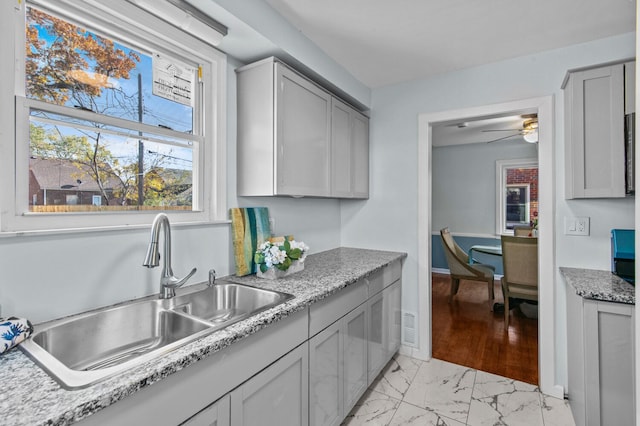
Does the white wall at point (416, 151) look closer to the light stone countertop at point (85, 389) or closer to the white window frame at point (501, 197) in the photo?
the light stone countertop at point (85, 389)

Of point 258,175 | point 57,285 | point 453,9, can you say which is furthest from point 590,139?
point 57,285

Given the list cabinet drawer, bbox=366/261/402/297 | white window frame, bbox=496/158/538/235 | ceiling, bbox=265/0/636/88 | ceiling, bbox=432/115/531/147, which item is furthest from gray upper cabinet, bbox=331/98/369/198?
white window frame, bbox=496/158/538/235

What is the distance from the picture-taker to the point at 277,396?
4.25 ft

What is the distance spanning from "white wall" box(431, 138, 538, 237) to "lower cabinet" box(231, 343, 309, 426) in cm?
481

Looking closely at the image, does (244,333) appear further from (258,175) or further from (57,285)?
(258,175)

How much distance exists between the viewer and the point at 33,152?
120 cm

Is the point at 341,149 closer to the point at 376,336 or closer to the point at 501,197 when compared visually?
the point at 376,336

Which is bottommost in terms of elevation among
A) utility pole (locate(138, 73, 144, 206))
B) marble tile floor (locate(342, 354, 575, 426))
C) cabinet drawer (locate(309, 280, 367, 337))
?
marble tile floor (locate(342, 354, 575, 426))

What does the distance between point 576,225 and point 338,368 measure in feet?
6.04

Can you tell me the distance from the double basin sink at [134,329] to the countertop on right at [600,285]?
5.21 ft

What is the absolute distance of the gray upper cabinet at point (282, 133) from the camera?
1832 millimetres

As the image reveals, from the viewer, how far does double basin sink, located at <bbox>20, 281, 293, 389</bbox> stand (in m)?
0.94

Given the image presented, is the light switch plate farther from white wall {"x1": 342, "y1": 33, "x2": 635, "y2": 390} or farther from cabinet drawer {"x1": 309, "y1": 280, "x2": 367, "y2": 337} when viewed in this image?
cabinet drawer {"x1": 309, "y1": 280, "x2": 367, "y2": 337}

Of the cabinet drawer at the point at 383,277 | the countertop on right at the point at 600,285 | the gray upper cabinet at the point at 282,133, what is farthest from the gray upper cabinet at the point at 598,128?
the gray upper cabinet at the point at 282,133
